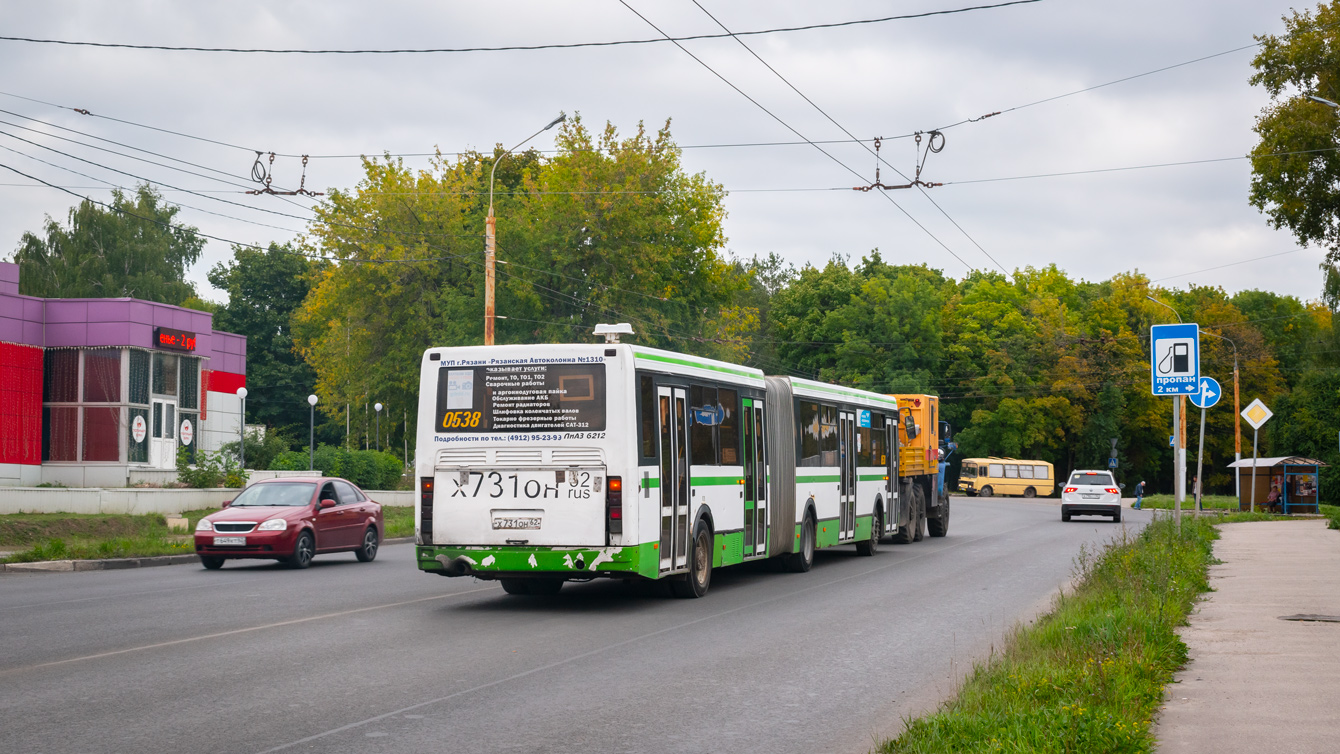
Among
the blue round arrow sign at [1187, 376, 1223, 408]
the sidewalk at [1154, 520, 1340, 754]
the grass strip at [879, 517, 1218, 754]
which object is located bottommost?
the sidewalk at [1154, 520, 1340, 754]

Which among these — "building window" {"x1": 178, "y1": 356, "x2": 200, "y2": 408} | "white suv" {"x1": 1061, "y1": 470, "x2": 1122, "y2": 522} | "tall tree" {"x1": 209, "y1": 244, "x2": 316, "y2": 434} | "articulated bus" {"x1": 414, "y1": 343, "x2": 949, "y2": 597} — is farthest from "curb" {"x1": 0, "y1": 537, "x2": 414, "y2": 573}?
"tall tree" {"x1": 209, "y1": 244, "x2": 316, "y2": 434}

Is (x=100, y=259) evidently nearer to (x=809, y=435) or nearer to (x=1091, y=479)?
(x=1091, y=479)

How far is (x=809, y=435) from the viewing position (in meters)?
21.1

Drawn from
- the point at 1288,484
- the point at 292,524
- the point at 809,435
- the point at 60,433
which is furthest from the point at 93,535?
the point at 1288,484

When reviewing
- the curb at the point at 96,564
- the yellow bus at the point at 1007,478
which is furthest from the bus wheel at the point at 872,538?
the yellow bus at the point at 1007,478

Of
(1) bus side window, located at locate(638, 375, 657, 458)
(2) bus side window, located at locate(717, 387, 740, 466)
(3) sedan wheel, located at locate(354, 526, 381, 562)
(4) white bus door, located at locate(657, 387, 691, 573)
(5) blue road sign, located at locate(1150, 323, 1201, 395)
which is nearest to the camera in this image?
(1) bus side window, located at locate(638, 375, 657, 458)

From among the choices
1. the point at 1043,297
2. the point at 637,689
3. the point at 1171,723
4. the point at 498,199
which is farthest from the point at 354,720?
the point at 1043,297

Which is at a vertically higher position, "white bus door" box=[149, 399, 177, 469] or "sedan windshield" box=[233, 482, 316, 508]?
"white bus door" box=[149, 399, 177, 469]

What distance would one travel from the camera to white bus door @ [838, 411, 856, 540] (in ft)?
74.9

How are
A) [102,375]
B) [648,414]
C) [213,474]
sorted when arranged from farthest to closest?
[102,375] < [213,474] < [648,414]

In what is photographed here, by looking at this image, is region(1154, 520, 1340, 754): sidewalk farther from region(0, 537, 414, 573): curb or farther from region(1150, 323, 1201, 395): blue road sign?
region(0, 537, 414, 573): curb

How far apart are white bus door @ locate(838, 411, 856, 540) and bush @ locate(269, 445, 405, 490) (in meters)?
24.1

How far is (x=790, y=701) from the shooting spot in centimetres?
895

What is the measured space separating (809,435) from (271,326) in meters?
71.9
